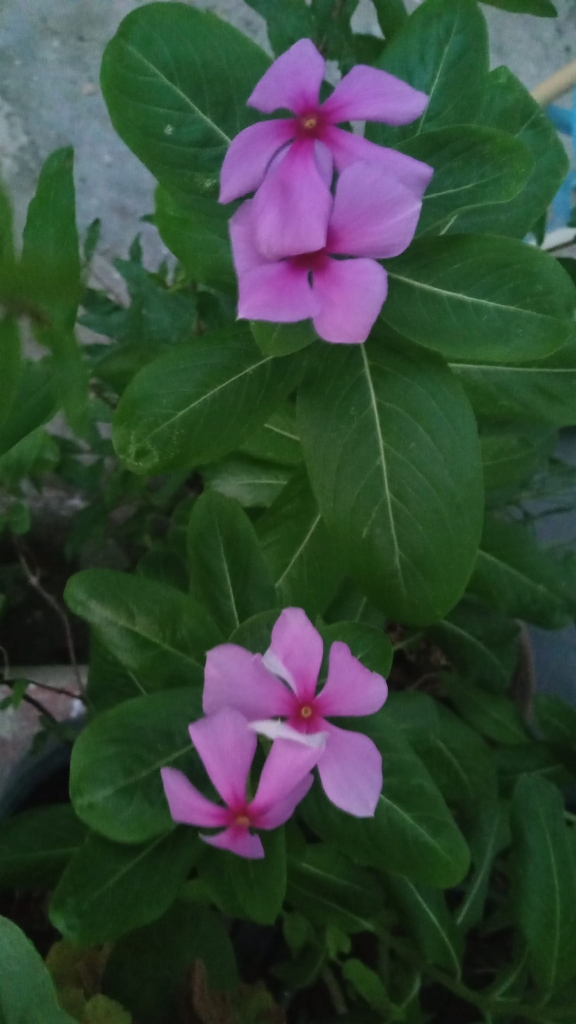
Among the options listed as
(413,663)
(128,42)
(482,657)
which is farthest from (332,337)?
(413,663)

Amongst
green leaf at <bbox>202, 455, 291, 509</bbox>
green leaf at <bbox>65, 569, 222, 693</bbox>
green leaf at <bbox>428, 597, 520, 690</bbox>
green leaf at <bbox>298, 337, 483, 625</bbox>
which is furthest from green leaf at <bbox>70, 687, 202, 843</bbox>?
green leaf at <bbox>428, 597, 520, 690</bbox>

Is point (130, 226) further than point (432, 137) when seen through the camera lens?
Yes

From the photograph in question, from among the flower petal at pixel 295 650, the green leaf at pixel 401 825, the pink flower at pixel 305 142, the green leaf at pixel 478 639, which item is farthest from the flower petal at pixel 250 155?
the green leaf at pixel 478 639

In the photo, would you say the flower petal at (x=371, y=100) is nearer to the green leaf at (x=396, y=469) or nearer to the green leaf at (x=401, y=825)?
the green leaf at (x=396, y=469)

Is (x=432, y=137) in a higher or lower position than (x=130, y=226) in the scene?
higher

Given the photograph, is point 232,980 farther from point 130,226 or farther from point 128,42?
point 130,226


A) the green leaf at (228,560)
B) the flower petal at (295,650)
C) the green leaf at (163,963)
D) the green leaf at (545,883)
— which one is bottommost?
the green leaf at (163,963)

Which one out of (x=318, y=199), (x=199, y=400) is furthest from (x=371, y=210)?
(x=199, y=400)
